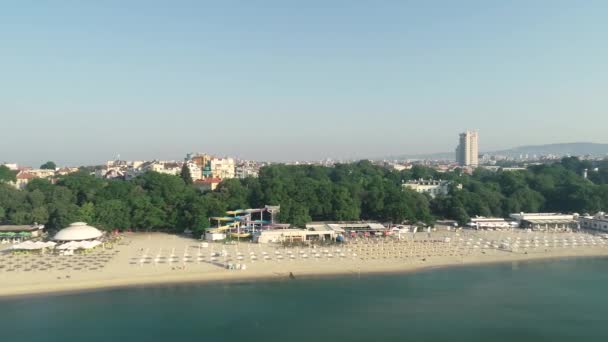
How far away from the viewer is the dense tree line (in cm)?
3266

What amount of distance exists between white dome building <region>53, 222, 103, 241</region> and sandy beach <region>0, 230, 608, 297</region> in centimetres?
138

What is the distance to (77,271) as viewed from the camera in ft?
75.7

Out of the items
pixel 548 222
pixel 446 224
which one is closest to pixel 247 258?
pixel 446 224

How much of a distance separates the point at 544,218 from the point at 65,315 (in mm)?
35347

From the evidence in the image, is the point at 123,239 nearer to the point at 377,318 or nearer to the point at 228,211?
the point at 228,211

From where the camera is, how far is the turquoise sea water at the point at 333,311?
16.7 metres

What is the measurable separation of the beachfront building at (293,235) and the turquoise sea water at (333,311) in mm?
7875

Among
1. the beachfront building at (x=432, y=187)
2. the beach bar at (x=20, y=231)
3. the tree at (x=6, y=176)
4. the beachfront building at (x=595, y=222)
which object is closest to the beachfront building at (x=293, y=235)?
the beach bar at (x=20, y=231)

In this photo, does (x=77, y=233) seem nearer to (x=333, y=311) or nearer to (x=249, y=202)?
(x=249, y=202)

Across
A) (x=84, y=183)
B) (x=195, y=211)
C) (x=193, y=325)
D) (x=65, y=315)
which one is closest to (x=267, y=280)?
(x=193, y=325)

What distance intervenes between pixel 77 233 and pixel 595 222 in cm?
3893

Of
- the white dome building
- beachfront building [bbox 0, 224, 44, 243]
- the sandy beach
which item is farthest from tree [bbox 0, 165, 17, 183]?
the white dome building

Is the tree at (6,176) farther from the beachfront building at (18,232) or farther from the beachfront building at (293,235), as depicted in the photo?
the beachfront building at (293,235)

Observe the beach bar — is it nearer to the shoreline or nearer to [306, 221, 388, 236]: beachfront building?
the shoreline
